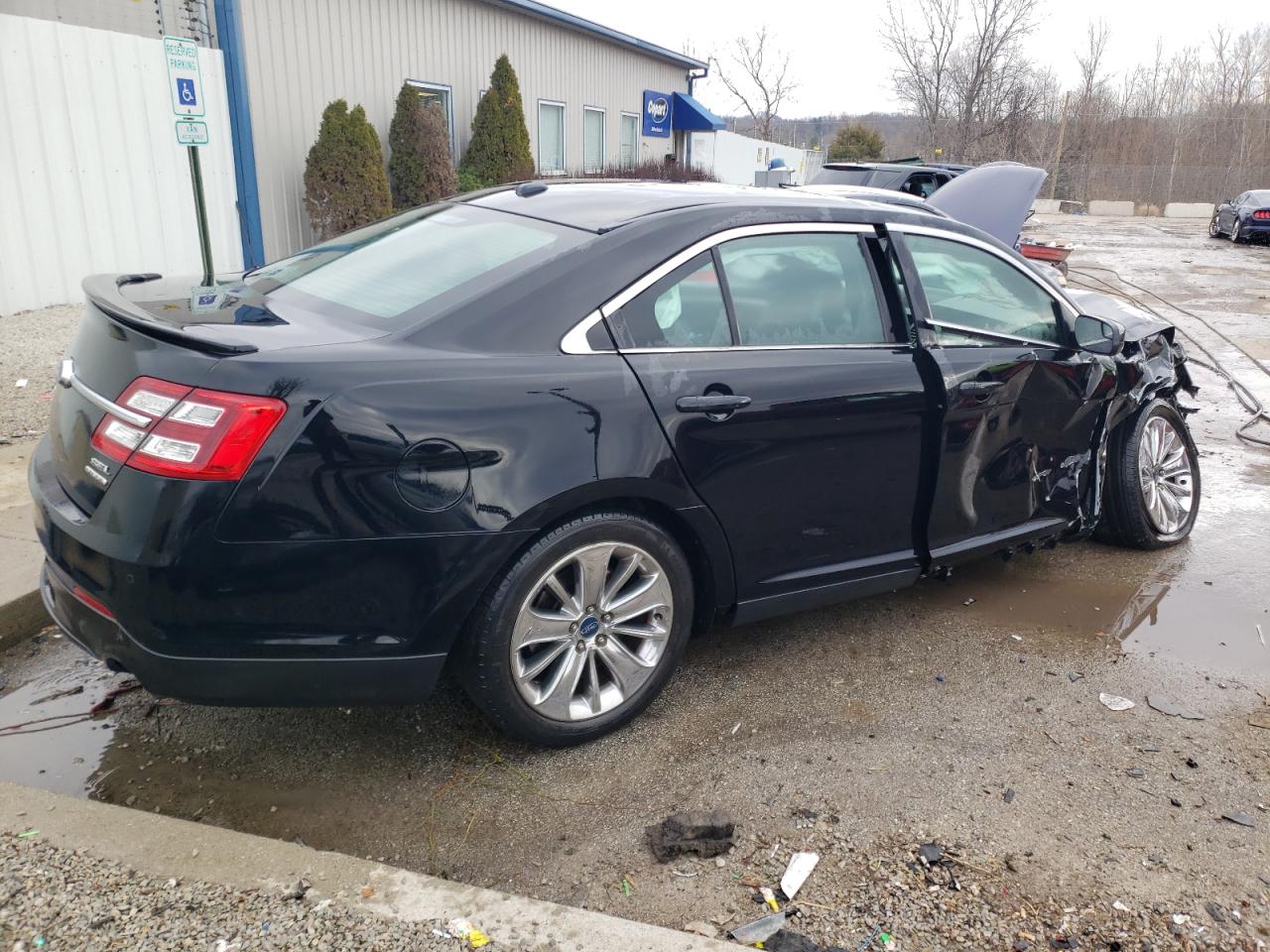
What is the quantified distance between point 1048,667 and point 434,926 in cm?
267

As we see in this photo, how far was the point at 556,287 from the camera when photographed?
2982 millimetres

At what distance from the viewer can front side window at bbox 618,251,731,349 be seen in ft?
10.2

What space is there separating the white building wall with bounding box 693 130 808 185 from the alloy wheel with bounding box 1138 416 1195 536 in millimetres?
20808

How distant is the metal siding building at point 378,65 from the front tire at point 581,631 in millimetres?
11137

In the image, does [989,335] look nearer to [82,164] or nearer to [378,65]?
[82,164]

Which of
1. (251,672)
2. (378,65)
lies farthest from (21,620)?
(378,65)

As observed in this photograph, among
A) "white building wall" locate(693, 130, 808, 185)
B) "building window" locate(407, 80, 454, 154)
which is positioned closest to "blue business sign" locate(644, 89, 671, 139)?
"white building wall" locate(693, 130, 808, 185)

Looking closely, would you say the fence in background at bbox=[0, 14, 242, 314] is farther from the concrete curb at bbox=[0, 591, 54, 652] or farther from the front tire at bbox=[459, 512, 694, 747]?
the front tire at bbox=[459, 512, 694, 747]

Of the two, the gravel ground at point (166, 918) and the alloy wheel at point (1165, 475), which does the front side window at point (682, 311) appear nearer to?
the gravel ground at point (166, 918)

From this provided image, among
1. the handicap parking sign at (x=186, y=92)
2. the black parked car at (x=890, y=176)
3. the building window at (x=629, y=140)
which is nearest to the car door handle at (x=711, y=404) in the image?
the handicap parking sign at (x=186, y=92)

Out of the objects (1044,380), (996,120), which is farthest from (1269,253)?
(1044,380)

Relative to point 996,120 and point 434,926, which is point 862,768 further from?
point 996,120

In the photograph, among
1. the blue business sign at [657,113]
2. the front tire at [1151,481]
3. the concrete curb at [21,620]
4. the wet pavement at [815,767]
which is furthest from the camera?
the blue business sign at [657,113]

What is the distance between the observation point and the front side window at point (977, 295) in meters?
3.88
